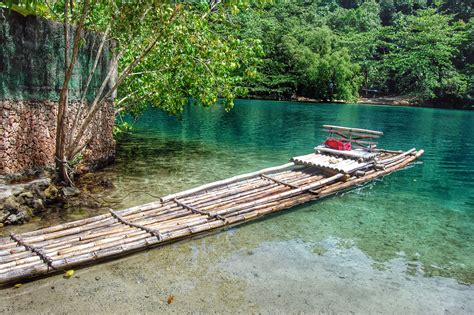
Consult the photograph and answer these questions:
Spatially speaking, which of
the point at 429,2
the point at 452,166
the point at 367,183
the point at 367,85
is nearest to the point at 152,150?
the point at 367,183

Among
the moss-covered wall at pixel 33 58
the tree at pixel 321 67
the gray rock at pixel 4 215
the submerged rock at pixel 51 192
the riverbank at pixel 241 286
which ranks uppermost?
the tree at pixel 321 67

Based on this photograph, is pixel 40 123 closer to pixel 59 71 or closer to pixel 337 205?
pixel 59 71

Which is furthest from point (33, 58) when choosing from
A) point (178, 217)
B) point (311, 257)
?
point (311, 257)

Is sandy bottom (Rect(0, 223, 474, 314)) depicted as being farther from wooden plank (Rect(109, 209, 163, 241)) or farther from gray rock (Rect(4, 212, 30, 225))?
gray rock (Rect(4, 212, 30, 225))

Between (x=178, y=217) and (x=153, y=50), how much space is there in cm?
722

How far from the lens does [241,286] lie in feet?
24.9

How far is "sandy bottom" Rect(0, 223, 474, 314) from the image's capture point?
22.5ft

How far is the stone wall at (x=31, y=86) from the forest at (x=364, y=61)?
5523 cm

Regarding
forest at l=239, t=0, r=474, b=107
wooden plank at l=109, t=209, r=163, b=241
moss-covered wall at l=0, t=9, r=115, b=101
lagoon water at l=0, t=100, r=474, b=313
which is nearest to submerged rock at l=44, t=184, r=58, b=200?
lagoon water at l=0, t=100, r=474, b=313

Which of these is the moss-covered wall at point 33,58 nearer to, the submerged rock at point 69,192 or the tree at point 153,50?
the tree at point 153,50

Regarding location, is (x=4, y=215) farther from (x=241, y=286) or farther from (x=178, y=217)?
(x=241, y=286)

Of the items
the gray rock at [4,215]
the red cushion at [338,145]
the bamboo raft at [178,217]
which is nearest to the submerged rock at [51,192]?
the gray rock at [4,215]

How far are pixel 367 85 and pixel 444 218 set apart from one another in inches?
2702

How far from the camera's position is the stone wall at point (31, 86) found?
412 inches
